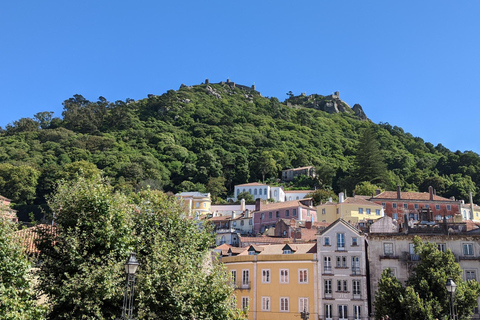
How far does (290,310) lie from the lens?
136 feet

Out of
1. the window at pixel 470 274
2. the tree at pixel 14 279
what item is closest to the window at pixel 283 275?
the window at pixel 470 274

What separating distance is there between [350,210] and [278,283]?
37.5 meters

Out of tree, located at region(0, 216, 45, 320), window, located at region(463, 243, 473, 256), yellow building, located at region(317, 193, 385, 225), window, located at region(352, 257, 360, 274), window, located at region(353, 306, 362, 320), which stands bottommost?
window, located at region(353, 306, 362, 320)

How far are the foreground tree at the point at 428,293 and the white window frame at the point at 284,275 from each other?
9.50m

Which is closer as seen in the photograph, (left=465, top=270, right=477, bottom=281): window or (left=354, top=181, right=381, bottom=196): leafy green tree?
(left=465, top=270, right=477, bottom=281): window

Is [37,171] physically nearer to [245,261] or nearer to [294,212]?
[294,212]

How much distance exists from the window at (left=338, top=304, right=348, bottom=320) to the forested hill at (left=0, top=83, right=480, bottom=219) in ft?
216

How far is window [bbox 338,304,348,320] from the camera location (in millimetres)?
40688

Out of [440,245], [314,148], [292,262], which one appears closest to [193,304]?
[292,262]

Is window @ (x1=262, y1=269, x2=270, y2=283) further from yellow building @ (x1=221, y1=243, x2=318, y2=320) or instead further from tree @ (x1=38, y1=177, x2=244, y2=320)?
tree @ (x1=38, y1=177, x2=244, y2=320)

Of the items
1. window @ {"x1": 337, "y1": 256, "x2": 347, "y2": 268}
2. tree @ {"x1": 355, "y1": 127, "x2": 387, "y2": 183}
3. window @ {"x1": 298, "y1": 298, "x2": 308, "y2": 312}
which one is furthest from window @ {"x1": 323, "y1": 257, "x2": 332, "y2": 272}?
tree @ {"x1": 355, "y1": 127, "x2": 387, "y2": 183}

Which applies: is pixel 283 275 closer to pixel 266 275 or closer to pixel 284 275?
pixel 284 275

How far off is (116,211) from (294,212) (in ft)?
192

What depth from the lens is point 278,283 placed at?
42531mm
